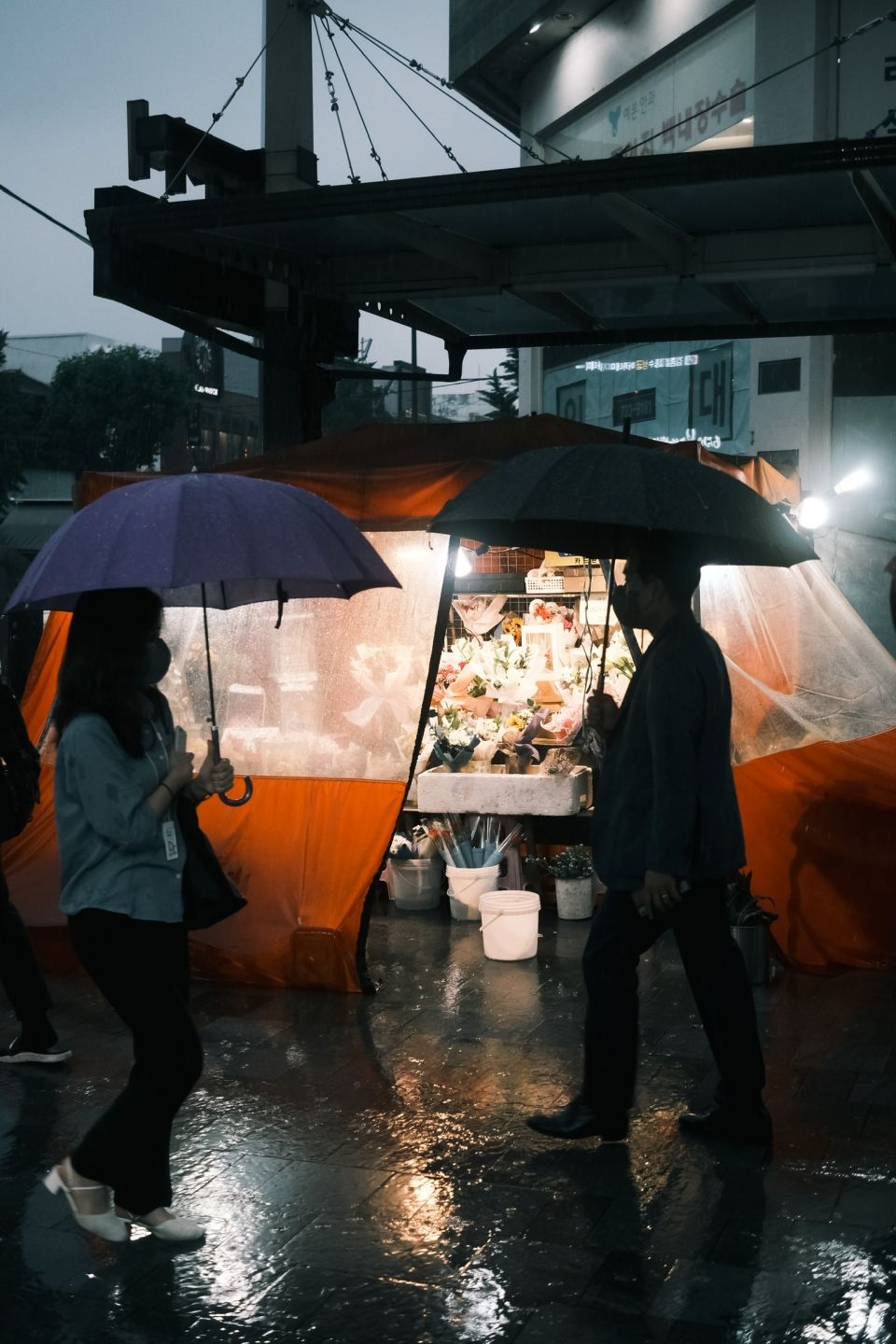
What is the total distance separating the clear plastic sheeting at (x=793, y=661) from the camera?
25.4ft

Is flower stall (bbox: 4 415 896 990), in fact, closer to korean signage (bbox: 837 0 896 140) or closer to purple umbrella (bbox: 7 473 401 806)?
purple umbrella (bbox: 7 473 401 806)

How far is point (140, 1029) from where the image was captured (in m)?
4.03

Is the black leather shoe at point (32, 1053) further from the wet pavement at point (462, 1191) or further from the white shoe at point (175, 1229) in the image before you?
the white shoe at point (175, 1229)

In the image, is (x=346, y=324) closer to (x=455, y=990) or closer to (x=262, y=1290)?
(x=455, y=990)

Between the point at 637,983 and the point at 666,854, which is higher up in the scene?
the point at 666,854

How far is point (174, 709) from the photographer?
8.08 meters

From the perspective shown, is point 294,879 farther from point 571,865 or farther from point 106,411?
point 106,411

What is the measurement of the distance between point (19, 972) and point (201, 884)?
2.29m

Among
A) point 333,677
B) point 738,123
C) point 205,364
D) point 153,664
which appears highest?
point 205,364

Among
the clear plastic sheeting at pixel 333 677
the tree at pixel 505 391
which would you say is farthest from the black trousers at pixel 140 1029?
the tree at pixel 505 391

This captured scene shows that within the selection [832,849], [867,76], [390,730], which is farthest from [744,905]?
[867,76]

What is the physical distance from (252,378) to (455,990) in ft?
264

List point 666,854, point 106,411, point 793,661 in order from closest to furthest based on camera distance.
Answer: point 666,854 < point 793,661 < point 106,411

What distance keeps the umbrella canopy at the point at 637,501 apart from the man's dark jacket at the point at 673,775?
367 mm
